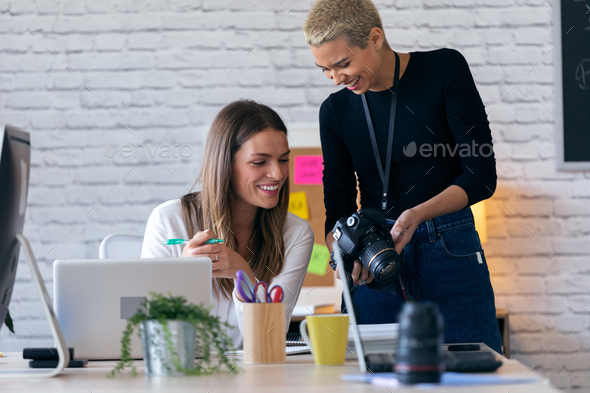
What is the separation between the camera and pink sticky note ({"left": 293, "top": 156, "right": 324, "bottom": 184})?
102 inches

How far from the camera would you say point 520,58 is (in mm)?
2672

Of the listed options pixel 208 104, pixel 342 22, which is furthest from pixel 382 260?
pixel 208 104

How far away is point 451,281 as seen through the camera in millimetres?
1430

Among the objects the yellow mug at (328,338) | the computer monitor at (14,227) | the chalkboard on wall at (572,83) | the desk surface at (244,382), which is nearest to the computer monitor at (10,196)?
the computer monitor at (14,227)

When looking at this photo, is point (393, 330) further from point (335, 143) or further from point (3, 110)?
point (3, 110)

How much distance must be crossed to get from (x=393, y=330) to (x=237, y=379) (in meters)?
0.33

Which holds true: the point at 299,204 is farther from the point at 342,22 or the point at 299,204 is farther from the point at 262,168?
the point at 342,22

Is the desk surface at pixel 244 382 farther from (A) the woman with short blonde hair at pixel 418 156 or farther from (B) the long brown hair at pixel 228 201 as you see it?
(B) the long brown hair at pixel 228 201

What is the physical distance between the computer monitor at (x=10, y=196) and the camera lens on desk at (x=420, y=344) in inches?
24.1

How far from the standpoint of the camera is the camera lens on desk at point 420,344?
25.4 inches

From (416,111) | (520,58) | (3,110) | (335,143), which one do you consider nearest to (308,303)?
(335,143)

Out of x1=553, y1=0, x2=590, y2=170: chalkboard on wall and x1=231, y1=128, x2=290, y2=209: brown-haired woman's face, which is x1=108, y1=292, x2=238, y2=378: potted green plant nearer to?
x1=231, y1=128, x2=290, y2=209: brown-haired woman's face

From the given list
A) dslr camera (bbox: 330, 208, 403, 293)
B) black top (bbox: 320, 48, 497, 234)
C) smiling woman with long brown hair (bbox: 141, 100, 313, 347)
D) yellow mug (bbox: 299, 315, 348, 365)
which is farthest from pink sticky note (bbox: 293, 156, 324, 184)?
yellow mug (bbox: 299, 315, 348, 365)

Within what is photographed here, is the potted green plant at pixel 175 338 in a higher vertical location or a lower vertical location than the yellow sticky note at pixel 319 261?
higher
